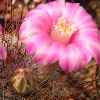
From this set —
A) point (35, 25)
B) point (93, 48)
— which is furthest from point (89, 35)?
point (35, 25)

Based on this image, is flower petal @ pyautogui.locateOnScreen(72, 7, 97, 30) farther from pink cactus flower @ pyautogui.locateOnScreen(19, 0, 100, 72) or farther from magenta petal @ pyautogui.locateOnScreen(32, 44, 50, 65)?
magenta petal @ pyautogui.locateOnScreen(32, 44, 50, 65)

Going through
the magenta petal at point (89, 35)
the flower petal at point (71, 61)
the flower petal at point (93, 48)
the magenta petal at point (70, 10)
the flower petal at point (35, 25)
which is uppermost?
the magenta petal at point (70, 10)

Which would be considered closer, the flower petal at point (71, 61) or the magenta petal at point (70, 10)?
the flower petal at point (71, 61)

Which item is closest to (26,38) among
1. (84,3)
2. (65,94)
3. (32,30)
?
(32,30)

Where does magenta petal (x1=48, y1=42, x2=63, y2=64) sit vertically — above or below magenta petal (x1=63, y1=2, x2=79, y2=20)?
below

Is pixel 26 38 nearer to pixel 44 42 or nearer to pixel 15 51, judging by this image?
pixel 44 42

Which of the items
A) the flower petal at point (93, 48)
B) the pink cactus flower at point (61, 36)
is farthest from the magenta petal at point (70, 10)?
the flower petal at point (93, 48)

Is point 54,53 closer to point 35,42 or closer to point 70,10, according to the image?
point 35,42

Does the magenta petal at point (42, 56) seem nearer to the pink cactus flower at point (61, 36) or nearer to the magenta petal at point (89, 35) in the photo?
the pink cactus flower at point (61, 36)

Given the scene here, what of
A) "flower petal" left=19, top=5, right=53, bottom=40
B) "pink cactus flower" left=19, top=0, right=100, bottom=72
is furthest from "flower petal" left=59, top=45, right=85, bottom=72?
"flower petal" left=19, top=5, right=53, bottom=40

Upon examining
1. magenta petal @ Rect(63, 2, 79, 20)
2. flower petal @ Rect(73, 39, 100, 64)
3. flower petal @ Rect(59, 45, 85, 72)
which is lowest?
flower petal @ Rect(59, 45, 85, 72)
